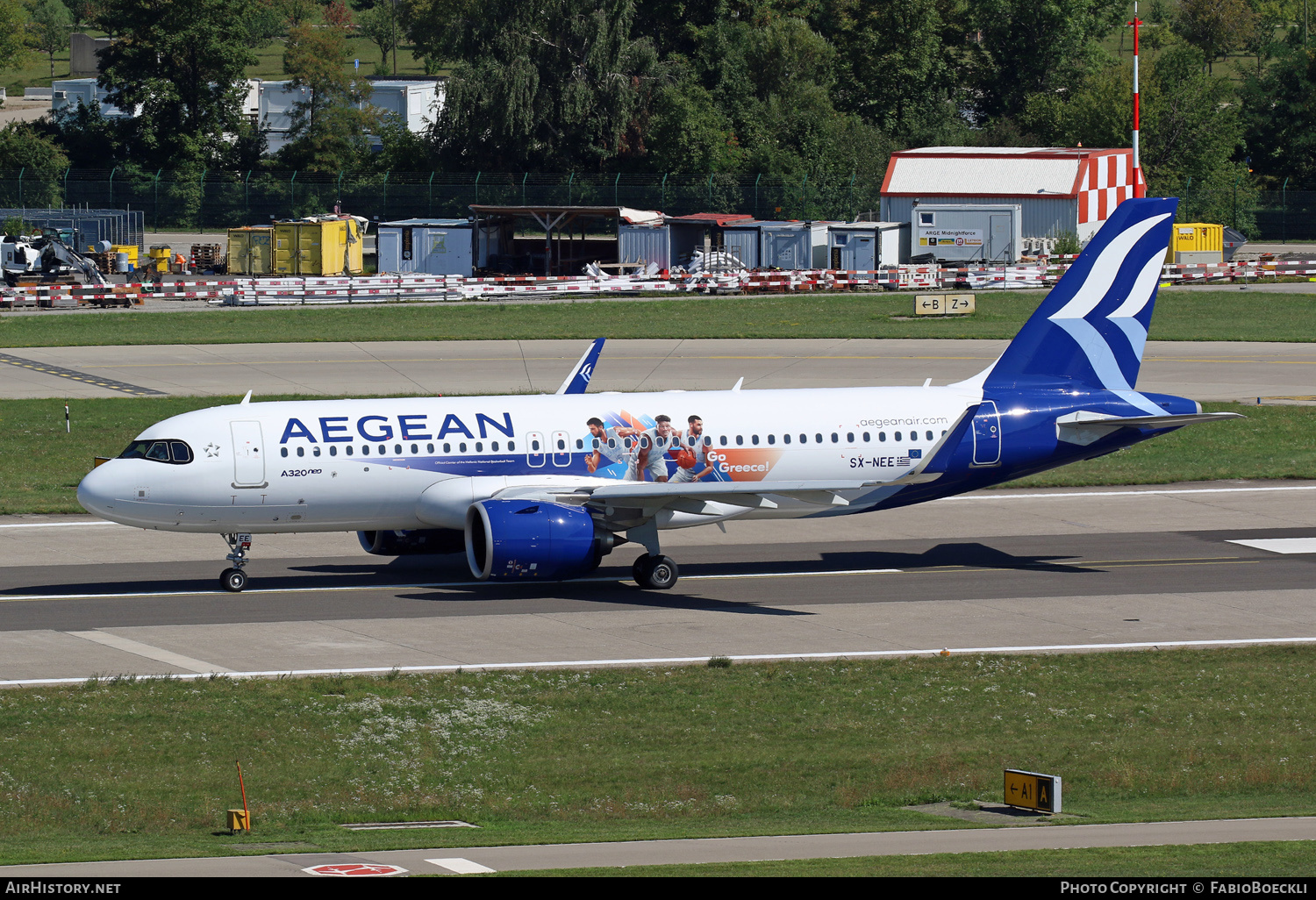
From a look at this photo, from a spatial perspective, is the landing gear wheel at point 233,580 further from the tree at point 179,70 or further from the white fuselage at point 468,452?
the tree at point 179,70

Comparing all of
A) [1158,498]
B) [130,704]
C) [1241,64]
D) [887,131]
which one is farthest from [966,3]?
[130,704]

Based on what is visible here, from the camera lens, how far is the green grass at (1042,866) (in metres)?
15.1

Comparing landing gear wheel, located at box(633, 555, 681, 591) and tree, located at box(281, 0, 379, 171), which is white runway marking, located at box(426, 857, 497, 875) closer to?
landing gear wheel, located at box(633, 555, 681, 591)

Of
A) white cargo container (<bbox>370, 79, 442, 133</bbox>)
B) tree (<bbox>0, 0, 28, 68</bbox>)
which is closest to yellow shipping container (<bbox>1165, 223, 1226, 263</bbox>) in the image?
white cargo container (<bbox>370, 79, 442, 133</bbox>)

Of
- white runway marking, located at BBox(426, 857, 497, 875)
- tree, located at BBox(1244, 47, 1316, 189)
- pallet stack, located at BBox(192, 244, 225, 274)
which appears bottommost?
white runway marking, located at BBox(426, 857, 497, 875)

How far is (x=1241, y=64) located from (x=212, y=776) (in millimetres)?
196399

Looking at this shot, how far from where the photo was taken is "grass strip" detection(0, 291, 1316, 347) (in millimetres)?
72188

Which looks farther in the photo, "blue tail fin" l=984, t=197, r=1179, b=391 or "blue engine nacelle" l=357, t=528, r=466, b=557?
"blue tail fin" l=984, t=197, r=1179, b=391

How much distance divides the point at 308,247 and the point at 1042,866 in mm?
93916

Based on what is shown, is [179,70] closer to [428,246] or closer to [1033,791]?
[428,246]

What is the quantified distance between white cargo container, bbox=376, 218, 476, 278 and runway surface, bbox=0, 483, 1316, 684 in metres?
62.2

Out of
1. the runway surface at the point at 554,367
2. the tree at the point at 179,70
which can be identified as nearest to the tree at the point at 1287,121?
the runway surface at the point at 554,367

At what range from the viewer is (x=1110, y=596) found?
32.4m

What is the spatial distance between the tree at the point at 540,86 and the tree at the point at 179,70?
2185 centimetres
